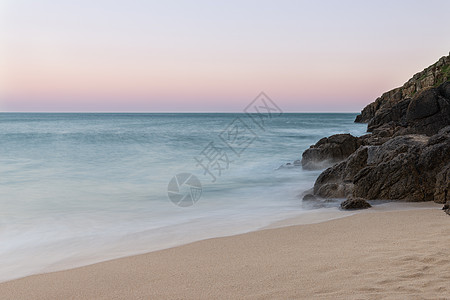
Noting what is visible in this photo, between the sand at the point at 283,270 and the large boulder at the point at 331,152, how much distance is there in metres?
7.96

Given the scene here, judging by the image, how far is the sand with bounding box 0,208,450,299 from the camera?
3.04 m

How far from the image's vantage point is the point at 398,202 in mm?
6500

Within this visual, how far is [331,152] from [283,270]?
10.1 metres

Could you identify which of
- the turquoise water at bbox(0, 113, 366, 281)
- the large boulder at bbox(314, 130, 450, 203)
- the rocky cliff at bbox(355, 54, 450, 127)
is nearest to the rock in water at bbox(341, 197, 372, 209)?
the large boulder at bbox(314, 130, 450, 203)

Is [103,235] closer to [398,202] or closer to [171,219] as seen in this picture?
[171,219]

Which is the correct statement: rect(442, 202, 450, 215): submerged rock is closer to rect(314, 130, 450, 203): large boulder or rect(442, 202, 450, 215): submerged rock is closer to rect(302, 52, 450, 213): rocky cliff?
rect(302, 52, 450, 213): rocky cliff

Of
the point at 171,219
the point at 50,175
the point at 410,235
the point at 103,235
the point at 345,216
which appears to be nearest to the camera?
the point at 410,235

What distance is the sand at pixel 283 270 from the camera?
304 cm

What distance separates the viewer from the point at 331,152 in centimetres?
1304

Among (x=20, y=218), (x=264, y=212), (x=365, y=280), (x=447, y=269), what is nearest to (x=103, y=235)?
(x=20, y=218)

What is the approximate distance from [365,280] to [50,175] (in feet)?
42.4

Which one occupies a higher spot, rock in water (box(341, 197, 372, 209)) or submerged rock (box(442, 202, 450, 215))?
submerged rock (box(442, 202, 450, 215))

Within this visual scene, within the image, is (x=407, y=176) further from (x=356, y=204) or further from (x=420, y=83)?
(x=420, y=83)

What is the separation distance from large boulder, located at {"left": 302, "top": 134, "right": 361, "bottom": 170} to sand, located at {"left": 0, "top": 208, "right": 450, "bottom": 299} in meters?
7.96
